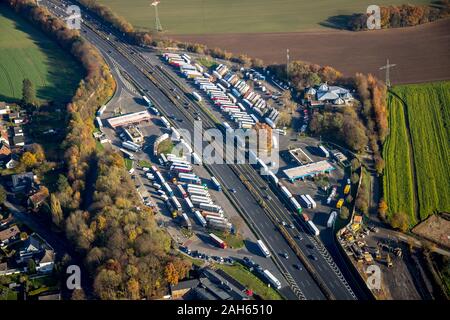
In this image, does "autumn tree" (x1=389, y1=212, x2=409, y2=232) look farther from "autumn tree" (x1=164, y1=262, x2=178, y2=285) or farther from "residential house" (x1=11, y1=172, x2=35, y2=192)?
"residential house" (x1=11, y1=172, x2=35, y2=192)

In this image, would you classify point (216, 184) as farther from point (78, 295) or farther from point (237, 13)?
point (237, 13)

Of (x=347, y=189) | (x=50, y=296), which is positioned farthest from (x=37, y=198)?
(x=347, y=189)

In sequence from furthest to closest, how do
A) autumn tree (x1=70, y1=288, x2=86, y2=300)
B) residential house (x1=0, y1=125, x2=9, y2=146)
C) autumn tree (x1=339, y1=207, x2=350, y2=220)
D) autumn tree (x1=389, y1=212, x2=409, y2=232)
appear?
residential house (x1=0, y1=125, x2=9, y2=146) → autumn tree (x1=339, y1=207, x2=350, y2=220) → autumn tree (x1=389, y1=212, x2=409, y2=232) → autumn tree (x1=70, y1=288, x2=86, y2=300)

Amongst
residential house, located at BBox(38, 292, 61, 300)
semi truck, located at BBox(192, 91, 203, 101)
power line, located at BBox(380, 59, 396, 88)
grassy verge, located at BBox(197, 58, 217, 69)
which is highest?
grassy verge, located at BBox(197, 58, 217, 69)

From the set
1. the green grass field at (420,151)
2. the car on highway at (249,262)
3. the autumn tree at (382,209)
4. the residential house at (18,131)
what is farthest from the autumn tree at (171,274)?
the residential house at (18,131)

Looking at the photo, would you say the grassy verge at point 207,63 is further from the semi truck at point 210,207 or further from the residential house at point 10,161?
the semi truck at point 210,207

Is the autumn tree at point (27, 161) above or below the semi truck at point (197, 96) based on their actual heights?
below

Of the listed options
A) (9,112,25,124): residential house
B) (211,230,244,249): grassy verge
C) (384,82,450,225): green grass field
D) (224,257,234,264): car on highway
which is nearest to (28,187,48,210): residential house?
(9,112,25,124): residential house

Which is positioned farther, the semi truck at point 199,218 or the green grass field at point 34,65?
the green grass field at point 34,65
